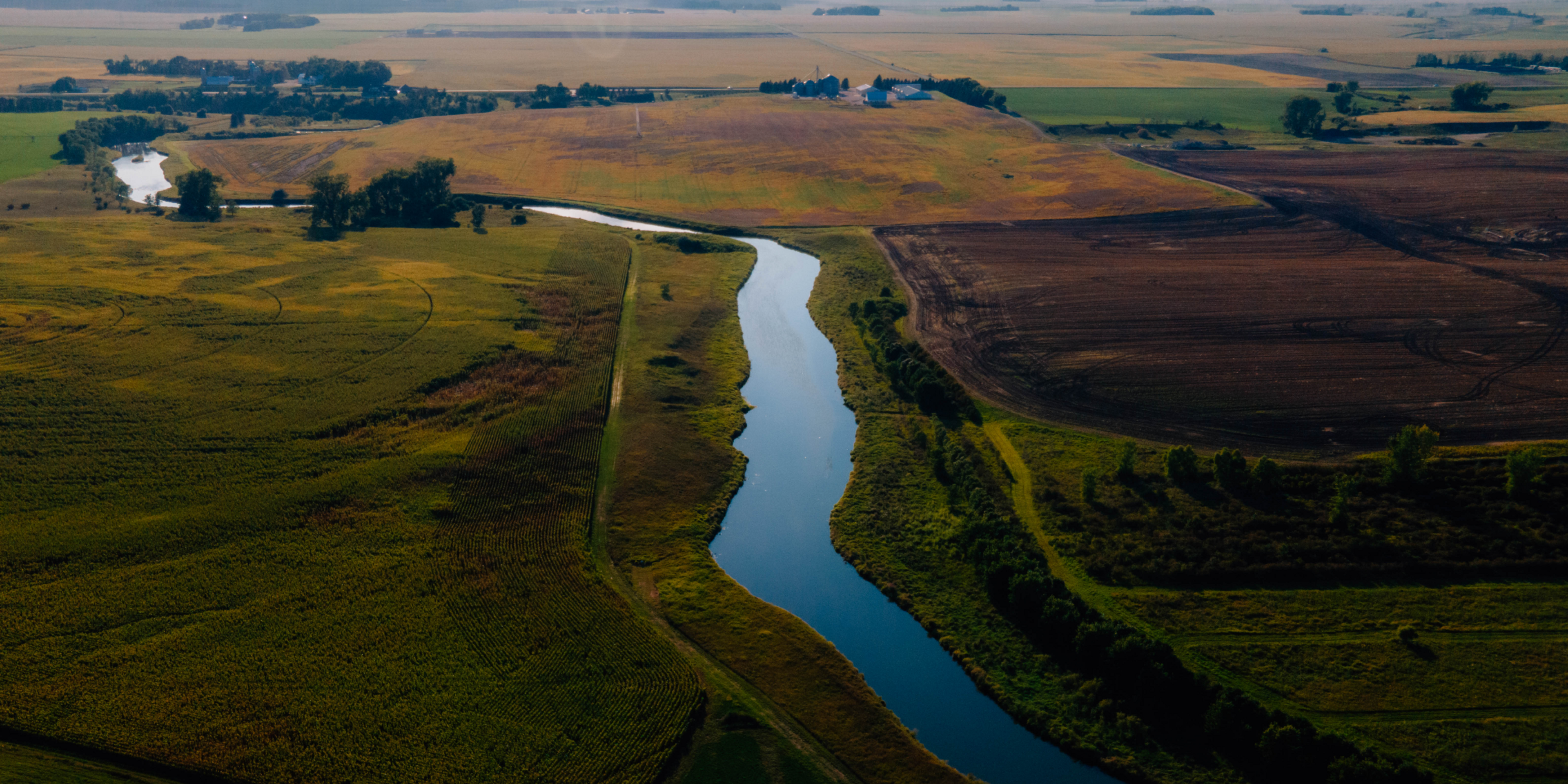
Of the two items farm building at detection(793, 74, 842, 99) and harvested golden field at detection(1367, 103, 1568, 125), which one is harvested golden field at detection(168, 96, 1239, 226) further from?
harvested golden field at detection(1367, 103, 1568, 125)

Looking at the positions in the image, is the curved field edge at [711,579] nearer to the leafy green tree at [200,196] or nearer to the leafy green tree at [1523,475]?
the leafy green tree at [1523,475]

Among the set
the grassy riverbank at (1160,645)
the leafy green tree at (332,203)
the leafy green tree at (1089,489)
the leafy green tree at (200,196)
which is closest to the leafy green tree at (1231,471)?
the grassy riverbank at (1160,645)

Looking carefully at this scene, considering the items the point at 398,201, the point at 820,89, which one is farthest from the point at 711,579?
the point at 820,89

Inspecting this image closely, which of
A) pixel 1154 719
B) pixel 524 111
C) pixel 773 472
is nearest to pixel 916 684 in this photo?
pixel 1154 719

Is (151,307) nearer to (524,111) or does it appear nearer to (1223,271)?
(1223,271)

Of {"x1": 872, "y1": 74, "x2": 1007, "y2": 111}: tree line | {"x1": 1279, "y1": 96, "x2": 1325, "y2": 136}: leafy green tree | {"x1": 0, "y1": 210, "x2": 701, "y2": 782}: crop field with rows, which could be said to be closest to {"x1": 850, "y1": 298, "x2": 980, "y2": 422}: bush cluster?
{"x1": 0, "y1": 210, "x2": 701, "y2": 782}: crop field with rows

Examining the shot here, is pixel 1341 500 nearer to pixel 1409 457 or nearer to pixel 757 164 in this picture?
pixel 1409 457
